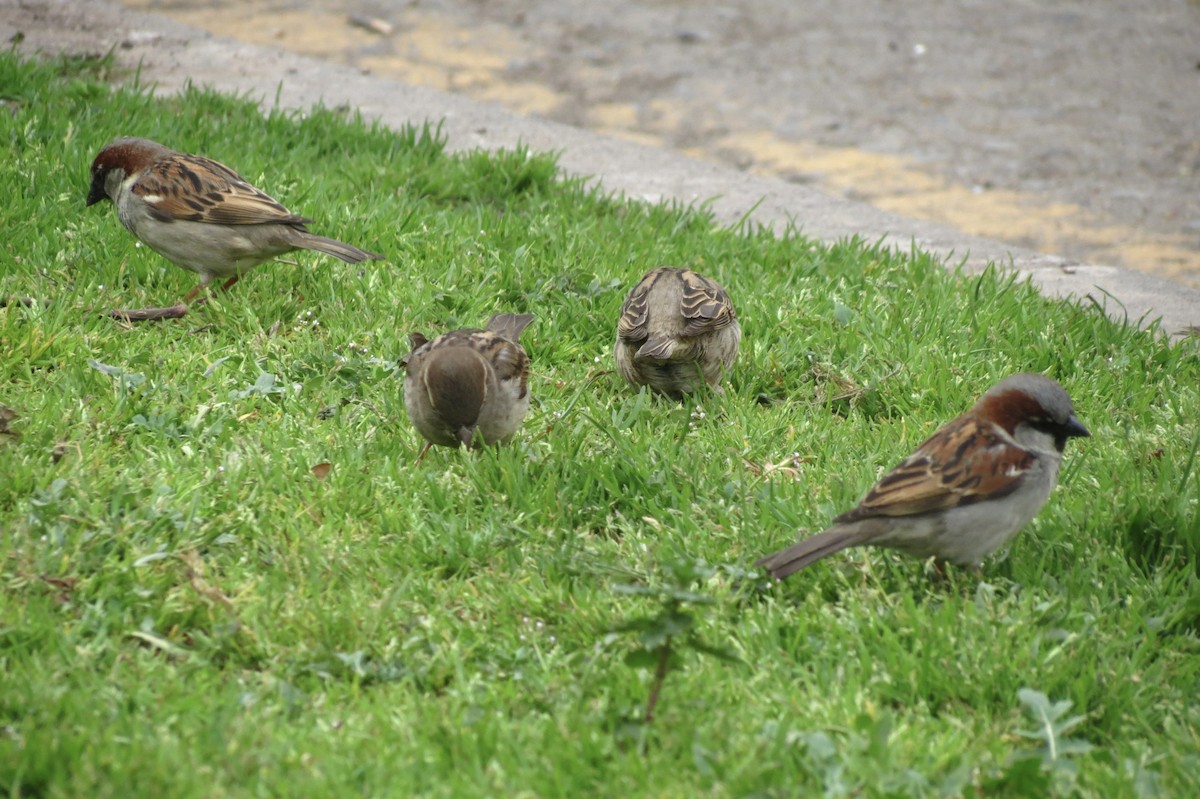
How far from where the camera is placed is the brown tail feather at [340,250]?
6.40 metres

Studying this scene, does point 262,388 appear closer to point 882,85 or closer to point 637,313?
point 637,313

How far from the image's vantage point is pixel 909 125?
11336 mm

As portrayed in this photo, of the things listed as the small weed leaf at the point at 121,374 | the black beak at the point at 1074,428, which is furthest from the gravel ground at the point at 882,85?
the small weed leaf at the point at 121,374

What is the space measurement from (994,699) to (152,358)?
3917 mm

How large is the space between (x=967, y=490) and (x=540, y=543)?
149 cm

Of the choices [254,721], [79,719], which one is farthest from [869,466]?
[79,719]

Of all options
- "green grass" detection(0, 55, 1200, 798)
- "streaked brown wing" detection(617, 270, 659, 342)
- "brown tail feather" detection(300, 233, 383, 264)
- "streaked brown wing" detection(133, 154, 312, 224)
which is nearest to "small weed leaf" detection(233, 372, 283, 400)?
"green grass" detection(0, 55, 1200, 798)

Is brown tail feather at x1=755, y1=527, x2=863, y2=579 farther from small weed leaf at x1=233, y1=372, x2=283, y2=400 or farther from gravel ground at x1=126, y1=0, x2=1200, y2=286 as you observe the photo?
gravel ground at x1=126, y1=0, x2=1200, y2=286

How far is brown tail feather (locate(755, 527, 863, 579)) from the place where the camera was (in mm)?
4215

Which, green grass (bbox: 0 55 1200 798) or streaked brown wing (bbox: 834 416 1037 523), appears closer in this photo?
green grass (bbox: 0 55 1200 798)

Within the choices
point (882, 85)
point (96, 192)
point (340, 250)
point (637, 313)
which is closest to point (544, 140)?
point (340, 250)

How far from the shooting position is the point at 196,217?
6.46 metres

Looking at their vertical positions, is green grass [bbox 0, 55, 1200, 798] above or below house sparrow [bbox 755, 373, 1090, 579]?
below

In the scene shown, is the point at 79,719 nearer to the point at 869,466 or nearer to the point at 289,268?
the point at 869,466
